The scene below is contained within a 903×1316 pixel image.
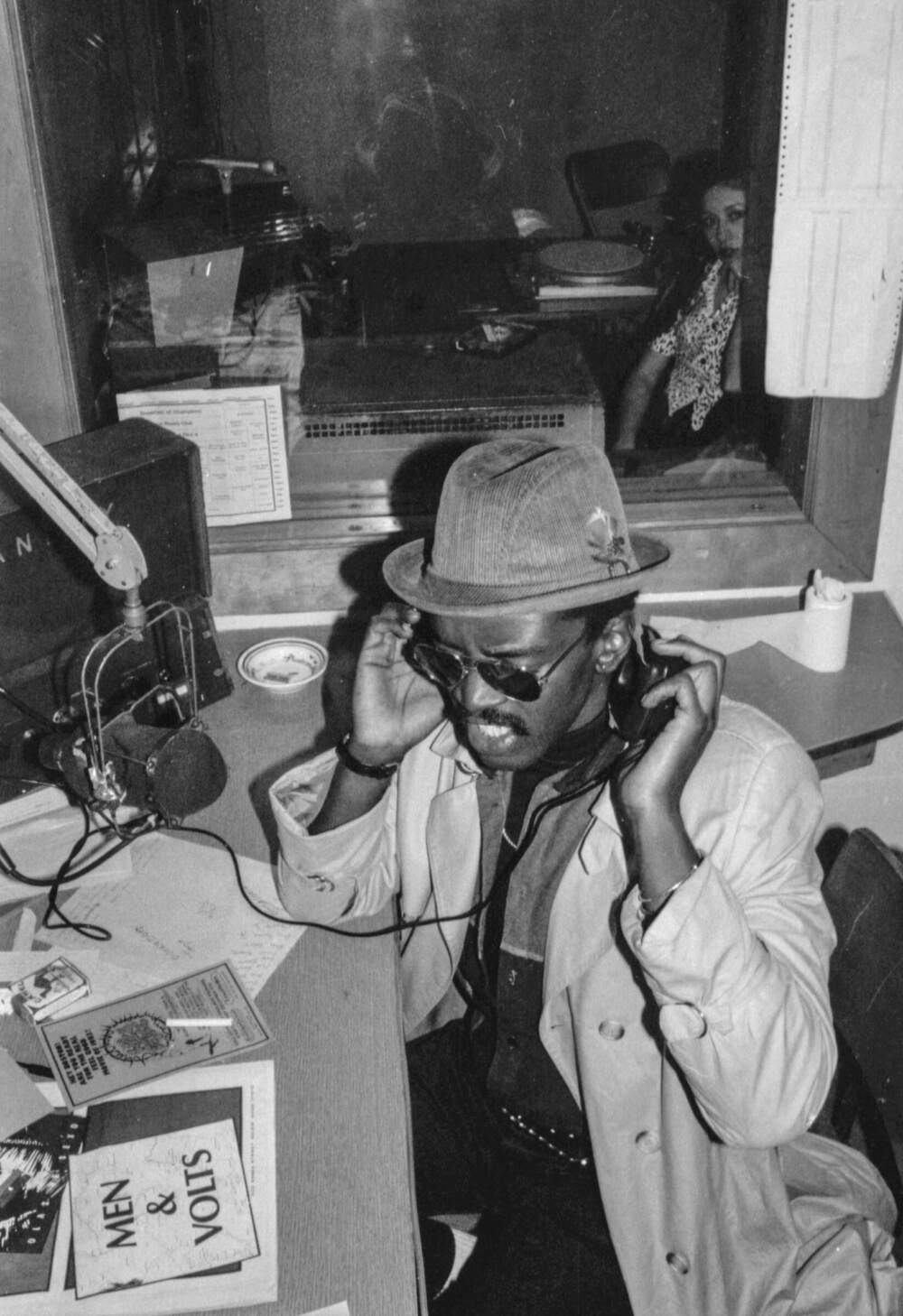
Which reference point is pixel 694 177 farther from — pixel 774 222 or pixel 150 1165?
pixel 150 1165

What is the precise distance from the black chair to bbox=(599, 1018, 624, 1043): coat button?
13.4 inches

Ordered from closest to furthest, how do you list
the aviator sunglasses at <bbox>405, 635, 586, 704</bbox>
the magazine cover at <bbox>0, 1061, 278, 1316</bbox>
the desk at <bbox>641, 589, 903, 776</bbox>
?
the magazine cover at <bbox>0, 1061, 278, 1316</bbox>, the aviator sunglasses at <bbox>405, 635, 586, 704</bbox>, the desk at <bbox>641, 589, 903, 776</bbox>

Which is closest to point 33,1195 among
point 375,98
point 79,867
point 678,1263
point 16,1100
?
point 16,1100

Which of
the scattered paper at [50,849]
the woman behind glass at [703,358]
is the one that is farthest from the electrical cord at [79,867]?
the woman behind glass at [703,358]

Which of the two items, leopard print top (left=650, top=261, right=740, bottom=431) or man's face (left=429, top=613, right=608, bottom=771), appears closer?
man's face (left=429, top=613, right=608, bottom=771)

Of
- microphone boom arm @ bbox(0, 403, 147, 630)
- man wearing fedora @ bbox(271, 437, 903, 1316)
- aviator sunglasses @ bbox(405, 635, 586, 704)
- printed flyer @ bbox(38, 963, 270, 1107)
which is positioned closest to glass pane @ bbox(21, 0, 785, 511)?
microphone boom arm @ bbox(0, 403, 147, 630)

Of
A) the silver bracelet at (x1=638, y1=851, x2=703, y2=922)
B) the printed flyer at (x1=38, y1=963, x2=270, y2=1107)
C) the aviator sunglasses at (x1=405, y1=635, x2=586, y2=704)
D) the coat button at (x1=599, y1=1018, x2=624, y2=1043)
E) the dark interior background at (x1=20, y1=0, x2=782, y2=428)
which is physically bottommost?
the coat button at (x1=599, y1=1018, x2=624, y2=1043)

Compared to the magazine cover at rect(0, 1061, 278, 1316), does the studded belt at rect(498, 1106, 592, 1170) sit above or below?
below

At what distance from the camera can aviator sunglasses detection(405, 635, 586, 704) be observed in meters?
1.43

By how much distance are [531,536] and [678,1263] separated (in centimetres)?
96

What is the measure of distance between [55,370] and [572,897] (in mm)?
1406

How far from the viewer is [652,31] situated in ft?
11.7

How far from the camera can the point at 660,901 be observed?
1348mm

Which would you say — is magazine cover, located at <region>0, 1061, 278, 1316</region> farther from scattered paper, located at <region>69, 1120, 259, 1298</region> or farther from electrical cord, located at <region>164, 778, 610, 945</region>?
electrical cord, located at <region>164, 778, 610, 945</region>
